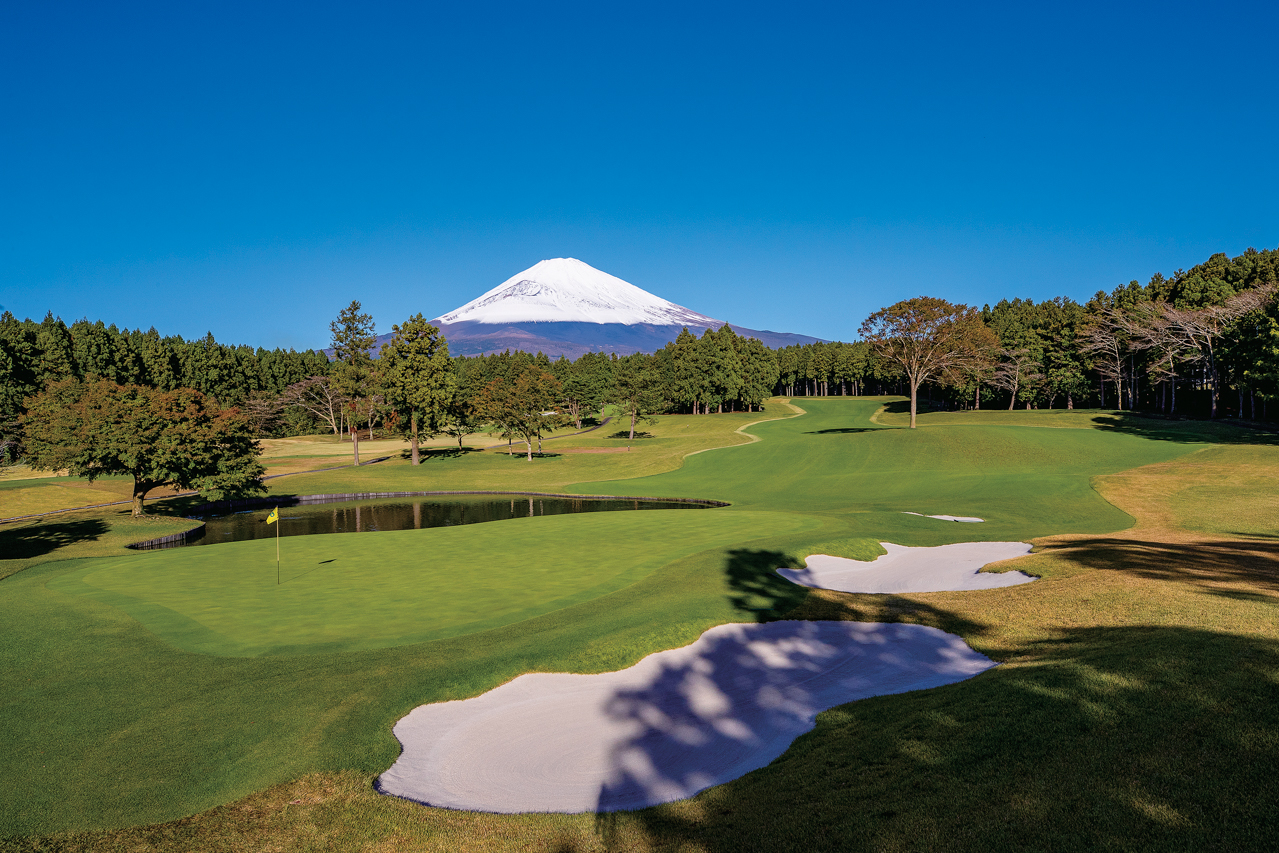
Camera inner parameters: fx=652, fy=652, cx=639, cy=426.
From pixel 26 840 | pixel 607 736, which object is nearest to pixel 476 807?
pixel 607 736

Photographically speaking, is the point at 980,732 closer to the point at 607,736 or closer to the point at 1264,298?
the point at 607,736

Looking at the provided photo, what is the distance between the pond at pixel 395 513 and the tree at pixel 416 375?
18381mm

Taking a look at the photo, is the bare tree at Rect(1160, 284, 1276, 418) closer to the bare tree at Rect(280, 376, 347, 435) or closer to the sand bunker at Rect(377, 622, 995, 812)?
the sand bunker at Rect(377, 622, 995, 812)

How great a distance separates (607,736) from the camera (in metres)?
10.8

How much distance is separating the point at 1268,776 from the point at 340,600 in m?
19.9

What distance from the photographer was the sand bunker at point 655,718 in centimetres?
914

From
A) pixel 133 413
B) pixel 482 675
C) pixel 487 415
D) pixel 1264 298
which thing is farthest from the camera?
pixel 487 415

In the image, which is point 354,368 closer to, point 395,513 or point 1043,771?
point 395,513

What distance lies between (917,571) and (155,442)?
4280 cm

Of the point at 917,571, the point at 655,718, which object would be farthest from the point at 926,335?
the point at 655,718

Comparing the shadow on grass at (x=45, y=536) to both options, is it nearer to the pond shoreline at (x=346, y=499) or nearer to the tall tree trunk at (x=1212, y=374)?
the pond shoreline at (x=346, y=499)

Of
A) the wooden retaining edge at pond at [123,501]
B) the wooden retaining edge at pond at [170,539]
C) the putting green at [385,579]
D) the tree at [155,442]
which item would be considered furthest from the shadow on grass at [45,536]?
the putting green at [385,579]

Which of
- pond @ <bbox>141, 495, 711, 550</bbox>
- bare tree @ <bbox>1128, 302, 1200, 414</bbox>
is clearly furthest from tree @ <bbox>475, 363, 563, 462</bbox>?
bare tree @ <bbox>1128, 302, 1200, 414</bbox>

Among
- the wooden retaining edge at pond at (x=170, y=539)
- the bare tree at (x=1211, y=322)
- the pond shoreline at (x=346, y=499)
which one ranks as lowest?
the pond shoreline at (x=346, y=499)
